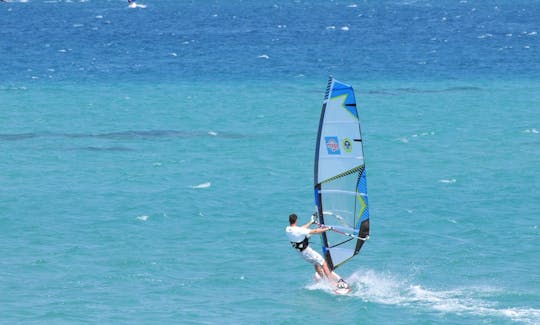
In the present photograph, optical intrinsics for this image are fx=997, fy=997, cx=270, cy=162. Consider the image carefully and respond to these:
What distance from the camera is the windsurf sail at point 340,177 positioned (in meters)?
27.7

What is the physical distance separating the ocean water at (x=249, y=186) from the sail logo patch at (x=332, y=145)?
4.27 meters

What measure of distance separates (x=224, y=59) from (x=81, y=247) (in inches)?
2387

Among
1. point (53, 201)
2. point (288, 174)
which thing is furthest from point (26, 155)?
point (288, 174)

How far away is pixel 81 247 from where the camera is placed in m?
34.2

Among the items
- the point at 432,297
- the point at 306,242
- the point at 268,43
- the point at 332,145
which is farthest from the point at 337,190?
the point at 268,43

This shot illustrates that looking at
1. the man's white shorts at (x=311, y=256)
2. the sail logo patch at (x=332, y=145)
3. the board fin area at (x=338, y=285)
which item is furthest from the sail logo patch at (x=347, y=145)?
the board fin area at (x=338, y=285)

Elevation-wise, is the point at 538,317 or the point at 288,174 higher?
the point at 538,317

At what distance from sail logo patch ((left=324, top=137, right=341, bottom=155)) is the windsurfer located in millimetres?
2001

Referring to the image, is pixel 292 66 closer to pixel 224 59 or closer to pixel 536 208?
pixel 224 59

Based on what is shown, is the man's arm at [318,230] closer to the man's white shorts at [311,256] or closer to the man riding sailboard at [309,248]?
the man riding sailboard at [309,248]

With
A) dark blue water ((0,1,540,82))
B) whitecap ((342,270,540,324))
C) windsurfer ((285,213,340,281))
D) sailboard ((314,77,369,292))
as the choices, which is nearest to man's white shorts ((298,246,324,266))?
windsurfer ((285,213,340,281))

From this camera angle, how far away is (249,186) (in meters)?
43.0

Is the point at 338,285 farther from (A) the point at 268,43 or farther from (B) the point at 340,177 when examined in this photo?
(A) the point at 268,43

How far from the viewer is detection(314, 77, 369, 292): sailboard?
2773cm
